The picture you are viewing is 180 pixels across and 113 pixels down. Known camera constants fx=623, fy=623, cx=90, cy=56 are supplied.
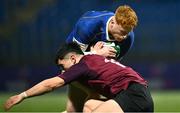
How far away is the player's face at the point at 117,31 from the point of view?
19.2ft

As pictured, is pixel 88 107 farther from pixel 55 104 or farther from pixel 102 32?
pixel 55 104

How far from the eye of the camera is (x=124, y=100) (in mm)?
5113

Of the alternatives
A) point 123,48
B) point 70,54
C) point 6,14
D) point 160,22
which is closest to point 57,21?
point 6,14

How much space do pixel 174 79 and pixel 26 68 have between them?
10.9ft

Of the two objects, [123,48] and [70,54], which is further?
[123,48]

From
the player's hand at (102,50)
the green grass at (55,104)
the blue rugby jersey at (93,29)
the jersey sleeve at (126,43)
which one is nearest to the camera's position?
the player's hand at (102,50)

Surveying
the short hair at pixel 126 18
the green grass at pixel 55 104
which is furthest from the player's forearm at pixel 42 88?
the green grass at pixel 55 104

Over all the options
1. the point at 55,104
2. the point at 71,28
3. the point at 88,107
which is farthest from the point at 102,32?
the point at 71,28

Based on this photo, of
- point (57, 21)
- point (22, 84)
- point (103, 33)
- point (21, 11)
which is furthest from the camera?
point (21, 11)

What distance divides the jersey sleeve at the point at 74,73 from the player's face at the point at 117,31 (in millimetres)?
879

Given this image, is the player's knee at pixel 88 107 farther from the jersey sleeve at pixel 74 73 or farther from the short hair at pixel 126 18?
the short hair at pixel 126 18

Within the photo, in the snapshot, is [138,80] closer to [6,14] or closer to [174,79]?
[174,79]

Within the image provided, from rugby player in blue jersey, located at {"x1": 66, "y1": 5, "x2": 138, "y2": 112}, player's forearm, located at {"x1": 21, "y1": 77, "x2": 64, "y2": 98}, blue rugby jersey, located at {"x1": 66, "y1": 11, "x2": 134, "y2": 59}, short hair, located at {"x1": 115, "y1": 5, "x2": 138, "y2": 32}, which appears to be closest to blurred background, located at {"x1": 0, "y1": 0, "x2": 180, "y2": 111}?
rugby player in blue jersey, located at {"x1": 66, "y1": 5, "x2": 138, "y2": 112}

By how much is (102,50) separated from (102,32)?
270mm
